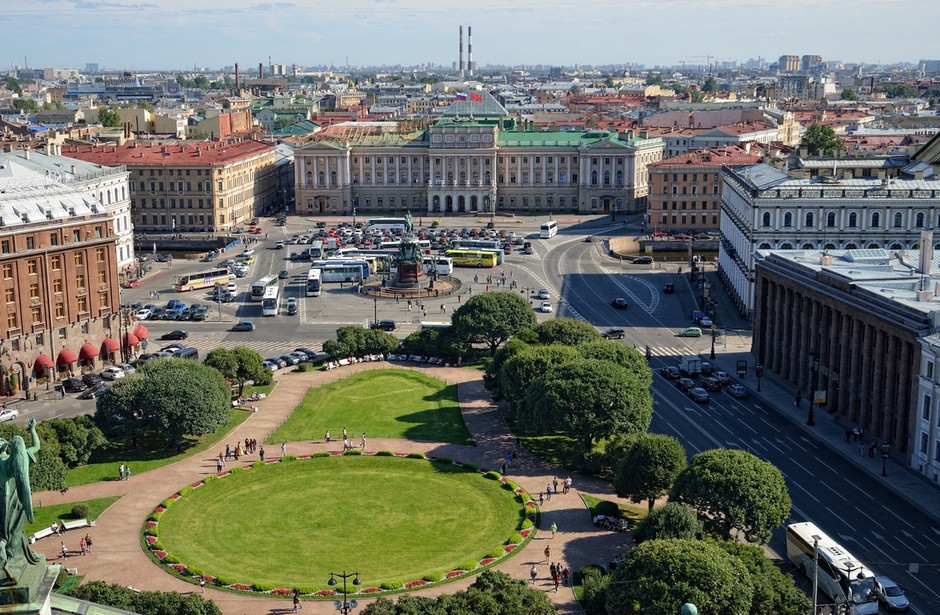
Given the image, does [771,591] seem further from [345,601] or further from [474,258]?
[474,258]

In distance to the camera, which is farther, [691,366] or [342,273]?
[342,273]

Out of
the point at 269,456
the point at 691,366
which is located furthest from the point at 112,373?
the point at 691,366

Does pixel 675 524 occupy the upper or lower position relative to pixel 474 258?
upper

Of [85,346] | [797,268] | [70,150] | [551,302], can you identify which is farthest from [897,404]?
[70,150]

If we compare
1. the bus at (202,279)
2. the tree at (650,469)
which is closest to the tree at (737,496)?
the tree at (650,469)

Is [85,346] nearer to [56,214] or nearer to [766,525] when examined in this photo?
[56,214]

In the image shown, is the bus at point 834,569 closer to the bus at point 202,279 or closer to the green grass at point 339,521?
the green grass at point 339,521

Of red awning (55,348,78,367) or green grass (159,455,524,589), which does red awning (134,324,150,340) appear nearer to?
red awning (55,348,78,367)

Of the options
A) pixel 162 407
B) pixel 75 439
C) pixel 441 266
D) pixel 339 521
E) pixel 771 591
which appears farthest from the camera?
pixel 441 266

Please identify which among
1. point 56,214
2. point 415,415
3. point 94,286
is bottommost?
point 415,415
